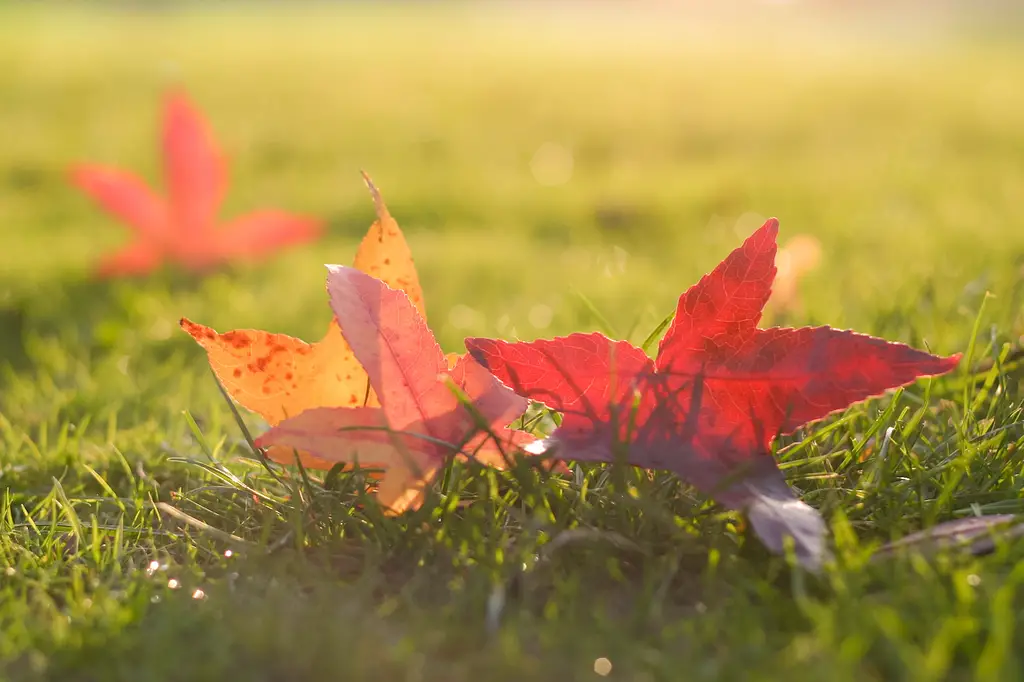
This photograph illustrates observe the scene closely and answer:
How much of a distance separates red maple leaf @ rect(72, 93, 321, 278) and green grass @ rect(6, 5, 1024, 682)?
0.43 feet

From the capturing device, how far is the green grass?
0.93 m

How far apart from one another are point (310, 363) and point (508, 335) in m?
0.91

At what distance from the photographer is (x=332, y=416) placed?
115 centimetres

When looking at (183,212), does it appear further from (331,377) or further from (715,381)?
(715,381)

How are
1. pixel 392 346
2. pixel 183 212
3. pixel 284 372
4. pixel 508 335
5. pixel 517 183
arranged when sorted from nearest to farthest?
pixel 392 346
pixel 284 372
pixel 508 335
pixel 183 212
pixel 517 183

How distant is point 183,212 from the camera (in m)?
3.43

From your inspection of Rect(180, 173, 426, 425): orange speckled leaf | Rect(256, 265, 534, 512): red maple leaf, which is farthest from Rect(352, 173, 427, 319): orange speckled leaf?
Rect(256, 265, 534, 512): red maple leaf

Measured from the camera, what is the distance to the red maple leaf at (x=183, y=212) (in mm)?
2854

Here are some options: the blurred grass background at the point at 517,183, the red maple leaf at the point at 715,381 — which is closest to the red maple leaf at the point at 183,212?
the blurred grass background at the point at 517,183

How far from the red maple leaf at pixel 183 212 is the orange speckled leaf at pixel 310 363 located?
156 centimetres

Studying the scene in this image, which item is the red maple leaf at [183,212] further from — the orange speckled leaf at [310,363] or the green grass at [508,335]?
the orange speckled leaf at [310,363]

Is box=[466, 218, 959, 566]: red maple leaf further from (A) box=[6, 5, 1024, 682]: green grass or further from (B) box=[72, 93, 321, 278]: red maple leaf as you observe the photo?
(B) box=[72, 93, 321, 278]: red maple leaf

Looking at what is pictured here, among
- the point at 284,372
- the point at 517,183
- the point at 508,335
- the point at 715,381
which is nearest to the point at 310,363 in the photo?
the point at 284,372

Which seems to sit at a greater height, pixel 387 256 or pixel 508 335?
pixel 387 256
